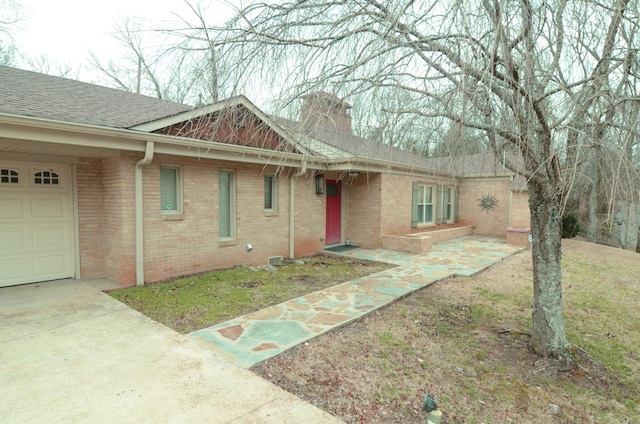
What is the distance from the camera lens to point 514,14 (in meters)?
2.79

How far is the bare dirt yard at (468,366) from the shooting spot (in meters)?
3.01

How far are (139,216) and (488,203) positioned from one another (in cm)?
1450

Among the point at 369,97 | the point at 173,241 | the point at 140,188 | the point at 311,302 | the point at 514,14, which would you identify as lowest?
the point at 311,302

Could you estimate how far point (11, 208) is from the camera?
237 inches

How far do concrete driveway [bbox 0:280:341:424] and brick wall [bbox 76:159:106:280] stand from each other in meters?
2.03

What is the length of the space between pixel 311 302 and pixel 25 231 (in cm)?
535

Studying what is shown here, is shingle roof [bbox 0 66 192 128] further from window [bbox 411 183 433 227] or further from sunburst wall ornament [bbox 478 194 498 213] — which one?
sunburst wall ornament [bbox 478 194 498 213]

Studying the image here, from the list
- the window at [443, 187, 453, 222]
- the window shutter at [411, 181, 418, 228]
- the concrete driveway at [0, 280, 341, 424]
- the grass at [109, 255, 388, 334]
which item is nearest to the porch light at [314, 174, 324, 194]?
the grass at [109, 255, 388, 334]

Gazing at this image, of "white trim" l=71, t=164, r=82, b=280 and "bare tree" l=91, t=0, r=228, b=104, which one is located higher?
"bare tree" l=91, t=0, r=228, b=104

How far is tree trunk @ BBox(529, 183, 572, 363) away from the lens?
3865 millimetres

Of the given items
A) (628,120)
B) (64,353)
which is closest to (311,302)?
(64,353)

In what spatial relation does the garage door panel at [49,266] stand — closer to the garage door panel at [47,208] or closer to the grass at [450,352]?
the garage door panel at [47,208]

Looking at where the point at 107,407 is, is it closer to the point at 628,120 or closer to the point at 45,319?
the point at 45,319

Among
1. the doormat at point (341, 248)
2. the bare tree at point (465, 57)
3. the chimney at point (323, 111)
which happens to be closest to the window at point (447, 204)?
the doormat at point (341, 248)
